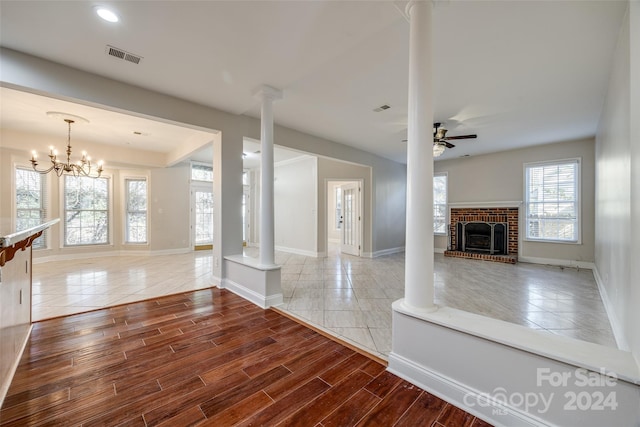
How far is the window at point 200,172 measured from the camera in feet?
25.7

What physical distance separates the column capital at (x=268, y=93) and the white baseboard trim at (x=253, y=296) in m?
2.51

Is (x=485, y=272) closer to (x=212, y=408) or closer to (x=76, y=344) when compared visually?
(x=212, y=408)

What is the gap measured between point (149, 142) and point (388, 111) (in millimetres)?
5233

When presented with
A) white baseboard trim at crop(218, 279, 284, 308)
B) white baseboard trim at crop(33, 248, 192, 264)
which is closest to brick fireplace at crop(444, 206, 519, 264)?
white baseboard trim at crop(218, 279, 284, 308)

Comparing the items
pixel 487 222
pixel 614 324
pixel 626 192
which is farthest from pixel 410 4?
pixel 487 222

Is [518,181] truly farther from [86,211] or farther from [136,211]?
[86,211]

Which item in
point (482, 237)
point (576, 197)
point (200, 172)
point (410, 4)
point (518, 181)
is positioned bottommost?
point (482, 237)

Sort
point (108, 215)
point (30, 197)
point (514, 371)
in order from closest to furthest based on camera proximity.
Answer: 1. point (514, 371)
2. point (30, 197)
3. point (108, 215)

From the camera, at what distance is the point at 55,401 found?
1574 mm

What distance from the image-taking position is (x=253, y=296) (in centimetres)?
331

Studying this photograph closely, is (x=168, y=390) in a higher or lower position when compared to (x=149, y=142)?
lower

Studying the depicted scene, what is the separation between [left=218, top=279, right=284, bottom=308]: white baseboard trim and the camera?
3.14 m

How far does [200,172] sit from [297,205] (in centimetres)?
332

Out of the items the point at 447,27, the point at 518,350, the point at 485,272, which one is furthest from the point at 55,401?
the point at 485,272
